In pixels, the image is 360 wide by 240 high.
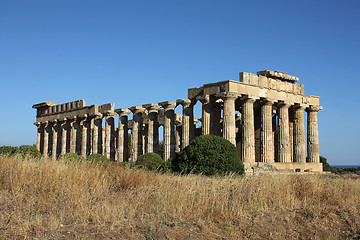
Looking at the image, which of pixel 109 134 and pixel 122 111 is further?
pixel 109 134

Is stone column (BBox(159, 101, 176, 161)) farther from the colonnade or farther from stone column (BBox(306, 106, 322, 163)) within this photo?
stone column (BBox(306, 106, 322, 163))

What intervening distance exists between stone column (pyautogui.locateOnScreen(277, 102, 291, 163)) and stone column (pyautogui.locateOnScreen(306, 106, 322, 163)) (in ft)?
9.39

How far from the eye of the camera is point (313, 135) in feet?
103

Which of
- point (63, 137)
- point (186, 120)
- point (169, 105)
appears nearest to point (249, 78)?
point (186, 120)

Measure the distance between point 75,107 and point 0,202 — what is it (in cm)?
3059

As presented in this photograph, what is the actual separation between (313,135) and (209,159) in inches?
622

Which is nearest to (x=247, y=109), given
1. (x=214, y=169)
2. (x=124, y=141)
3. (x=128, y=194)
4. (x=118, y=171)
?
(x=214, y=169)

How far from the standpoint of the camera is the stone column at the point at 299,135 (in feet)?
101

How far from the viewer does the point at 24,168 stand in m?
11.9

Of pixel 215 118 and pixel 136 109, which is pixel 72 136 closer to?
pixel 136 109

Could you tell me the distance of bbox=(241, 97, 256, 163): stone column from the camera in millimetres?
26984

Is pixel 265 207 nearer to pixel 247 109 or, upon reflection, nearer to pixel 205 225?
pixel 205 225

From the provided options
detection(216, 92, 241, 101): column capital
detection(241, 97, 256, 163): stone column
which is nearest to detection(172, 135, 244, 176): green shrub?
detection(216, 92, 241, 101): column capital

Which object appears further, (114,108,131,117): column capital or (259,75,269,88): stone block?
(114,108,131,117): column capital
